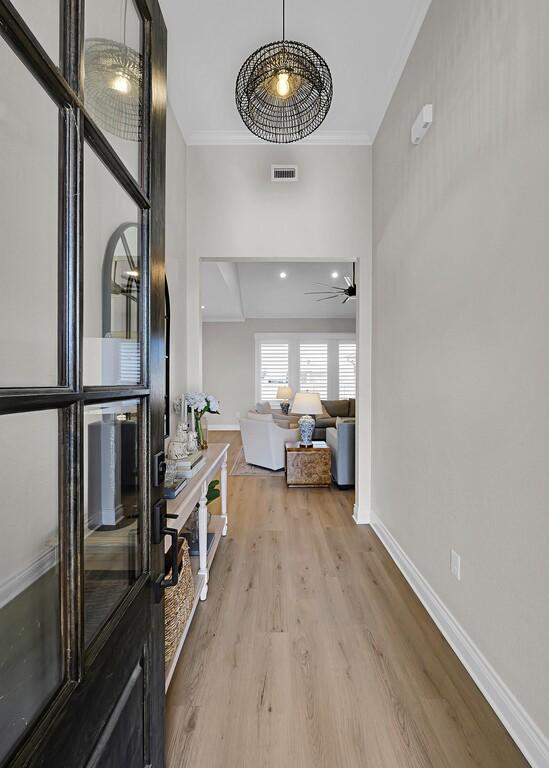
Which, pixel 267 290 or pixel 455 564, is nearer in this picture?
pixel 455 564

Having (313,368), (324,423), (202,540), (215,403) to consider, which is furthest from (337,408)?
(202,540)

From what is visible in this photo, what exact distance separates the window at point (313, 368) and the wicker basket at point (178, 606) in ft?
27.0

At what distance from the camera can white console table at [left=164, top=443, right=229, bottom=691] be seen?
5.67 ft

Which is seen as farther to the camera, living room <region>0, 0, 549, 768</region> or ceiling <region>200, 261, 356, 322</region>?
ceiling <region>200, 261, 356, 322</region>

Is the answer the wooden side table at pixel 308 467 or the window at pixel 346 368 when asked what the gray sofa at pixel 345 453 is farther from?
the window at pixel 346 368

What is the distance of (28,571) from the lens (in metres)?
0.57

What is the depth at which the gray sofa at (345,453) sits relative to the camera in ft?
15.1

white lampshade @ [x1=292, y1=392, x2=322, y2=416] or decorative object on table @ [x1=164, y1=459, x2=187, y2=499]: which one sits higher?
white lampshade @ [x1=292, y1=392, x2=322, y2=416]

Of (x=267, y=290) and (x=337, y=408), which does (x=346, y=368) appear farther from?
(x=267, y=290)

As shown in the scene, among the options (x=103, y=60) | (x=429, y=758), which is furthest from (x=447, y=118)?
(x=429, y=758)

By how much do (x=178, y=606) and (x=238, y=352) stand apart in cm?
857

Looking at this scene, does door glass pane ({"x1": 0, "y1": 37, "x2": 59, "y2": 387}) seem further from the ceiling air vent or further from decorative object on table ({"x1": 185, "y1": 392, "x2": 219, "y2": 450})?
the ceiling air vent

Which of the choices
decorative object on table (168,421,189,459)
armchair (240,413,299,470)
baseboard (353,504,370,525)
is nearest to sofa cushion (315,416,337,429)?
armchair (240,413,299,470)

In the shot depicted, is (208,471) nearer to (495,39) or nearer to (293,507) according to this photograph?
(293,507)
